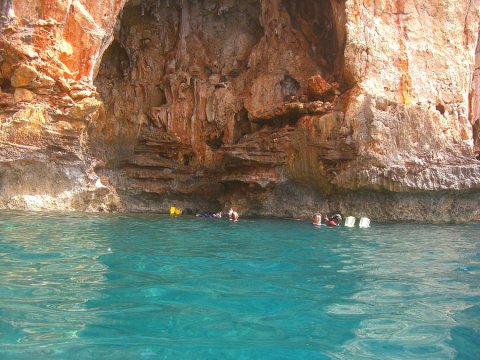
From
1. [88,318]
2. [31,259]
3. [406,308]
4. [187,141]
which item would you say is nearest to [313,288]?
[406,308]

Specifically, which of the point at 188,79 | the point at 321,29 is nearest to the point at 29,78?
the point at 188,79

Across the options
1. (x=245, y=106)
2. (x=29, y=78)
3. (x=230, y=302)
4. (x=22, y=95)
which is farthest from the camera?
(x=245, y=106)

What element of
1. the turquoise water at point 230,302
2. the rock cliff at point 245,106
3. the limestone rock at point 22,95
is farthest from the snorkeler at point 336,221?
the limestone rock at point 22,95

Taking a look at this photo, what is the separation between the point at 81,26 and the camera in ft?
49.0

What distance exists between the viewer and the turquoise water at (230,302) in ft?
10.8

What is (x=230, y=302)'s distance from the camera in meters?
4.45

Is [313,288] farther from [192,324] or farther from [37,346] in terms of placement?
[37,346]

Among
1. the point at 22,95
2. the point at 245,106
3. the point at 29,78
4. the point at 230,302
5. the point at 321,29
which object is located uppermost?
the point at 321,29

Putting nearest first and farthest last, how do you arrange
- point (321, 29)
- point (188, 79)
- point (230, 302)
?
point (230, 302)
point (321, 29)
point (188, 79)

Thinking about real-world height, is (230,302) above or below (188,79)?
below

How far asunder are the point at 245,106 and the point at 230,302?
1668 cm

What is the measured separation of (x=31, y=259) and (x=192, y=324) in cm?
341

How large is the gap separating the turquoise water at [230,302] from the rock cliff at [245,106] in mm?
7391

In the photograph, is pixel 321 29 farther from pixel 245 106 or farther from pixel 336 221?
pixel 336 221
